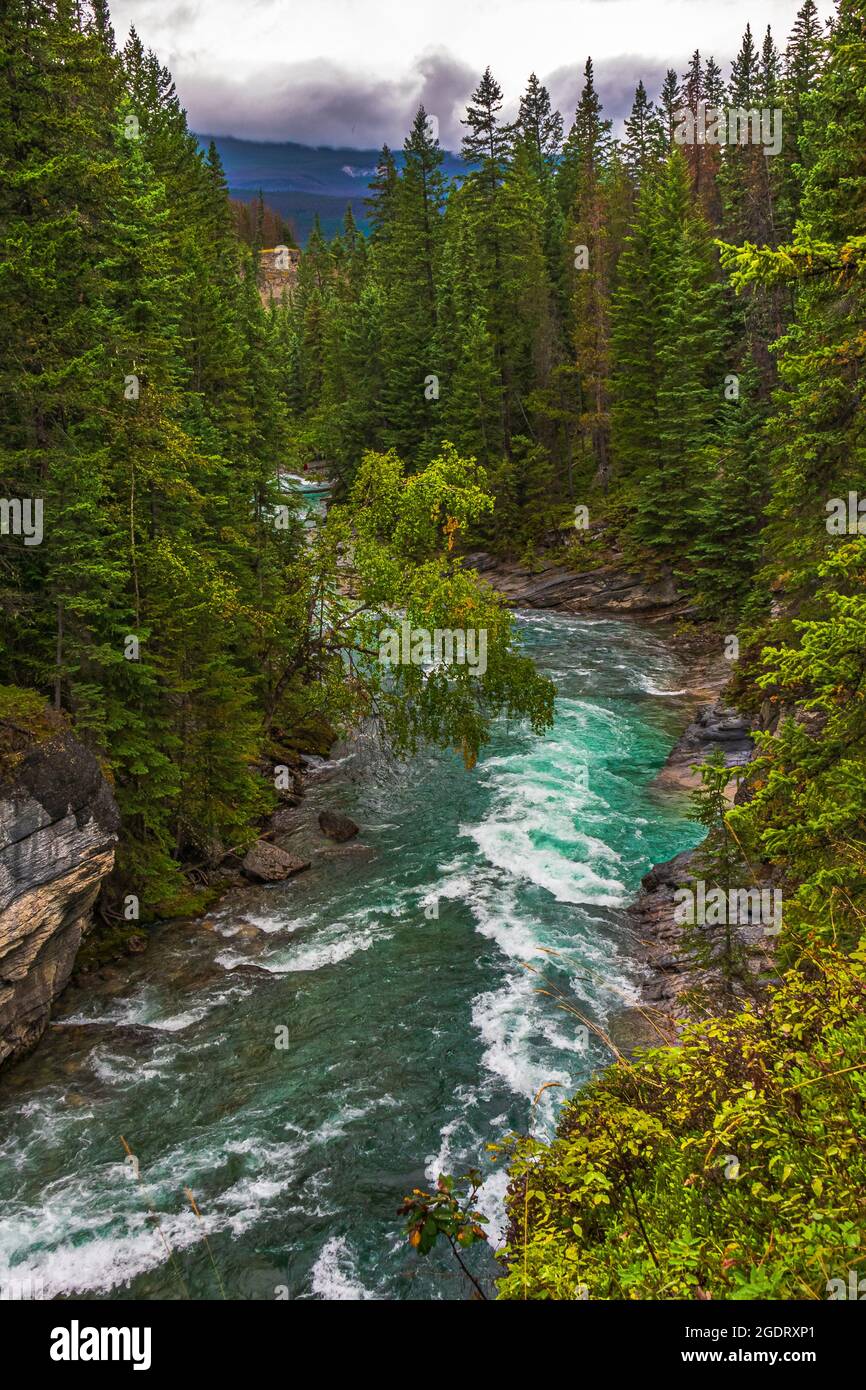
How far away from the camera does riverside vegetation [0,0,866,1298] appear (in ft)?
17.8

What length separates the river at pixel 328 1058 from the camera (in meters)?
9.05

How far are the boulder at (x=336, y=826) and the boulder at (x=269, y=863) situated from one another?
123cm

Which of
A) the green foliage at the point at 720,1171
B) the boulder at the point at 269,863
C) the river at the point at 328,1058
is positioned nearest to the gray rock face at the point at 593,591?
the river at the point at 328,1058

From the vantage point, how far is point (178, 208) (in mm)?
28016

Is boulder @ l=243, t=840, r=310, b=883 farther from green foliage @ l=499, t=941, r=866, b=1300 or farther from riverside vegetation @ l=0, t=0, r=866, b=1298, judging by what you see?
green foliage @ l=499, t=941, r=866, b=1300

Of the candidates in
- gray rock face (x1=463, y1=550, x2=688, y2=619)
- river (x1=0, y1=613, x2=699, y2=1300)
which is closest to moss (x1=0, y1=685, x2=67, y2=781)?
river (x1=0, y1=613, x2=699, y2=1300)

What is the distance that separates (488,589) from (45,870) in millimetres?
11418

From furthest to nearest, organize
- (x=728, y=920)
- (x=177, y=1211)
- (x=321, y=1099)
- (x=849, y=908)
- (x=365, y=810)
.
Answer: (x=365, y=810) → (x=728, y=920) → (x=321, y=1099) → (x=177, y=1211) → (x=849, y=908)

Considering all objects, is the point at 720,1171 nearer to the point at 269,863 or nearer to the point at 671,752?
the point at 269,863

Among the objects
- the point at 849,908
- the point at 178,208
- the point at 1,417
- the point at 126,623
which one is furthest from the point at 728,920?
the point at 178,208

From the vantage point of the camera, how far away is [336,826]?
19578 millimetres

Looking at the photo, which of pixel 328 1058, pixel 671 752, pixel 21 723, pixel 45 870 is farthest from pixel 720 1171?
pixel 671 752
